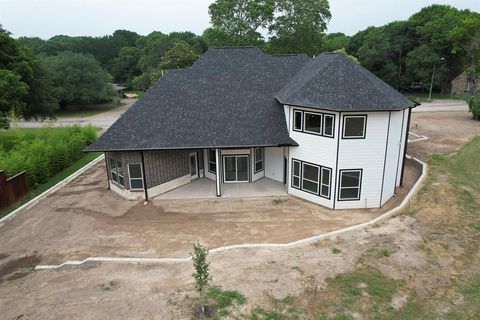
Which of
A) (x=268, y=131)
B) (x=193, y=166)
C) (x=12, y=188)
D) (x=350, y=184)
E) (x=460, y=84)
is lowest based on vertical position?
(x=12, y=188)

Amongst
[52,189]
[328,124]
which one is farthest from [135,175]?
[328,124]

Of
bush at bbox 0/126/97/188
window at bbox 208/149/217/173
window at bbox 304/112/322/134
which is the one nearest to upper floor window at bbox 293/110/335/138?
window at bbox 304/112/322/134

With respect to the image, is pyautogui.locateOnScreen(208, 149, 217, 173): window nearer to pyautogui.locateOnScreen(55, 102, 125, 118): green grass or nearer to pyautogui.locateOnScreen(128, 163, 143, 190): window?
pyautogui.locateOnScreen(128, 163, 143, 190): window

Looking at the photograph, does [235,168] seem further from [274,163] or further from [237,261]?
[237,261]

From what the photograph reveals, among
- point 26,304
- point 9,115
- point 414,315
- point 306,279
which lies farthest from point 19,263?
point 9,115

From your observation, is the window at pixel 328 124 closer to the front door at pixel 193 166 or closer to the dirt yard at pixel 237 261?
the dirt yard at pixel 237 261

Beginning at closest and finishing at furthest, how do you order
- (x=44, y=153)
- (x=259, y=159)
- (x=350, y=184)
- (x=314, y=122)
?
(x=350, y=184) → (x=314, y=122) → (x=259, y=159) → (x=44, y=153)

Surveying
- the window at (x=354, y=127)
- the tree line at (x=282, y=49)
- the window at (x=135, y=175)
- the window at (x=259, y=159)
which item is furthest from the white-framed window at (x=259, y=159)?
the tree line at (x=282, y=49)
